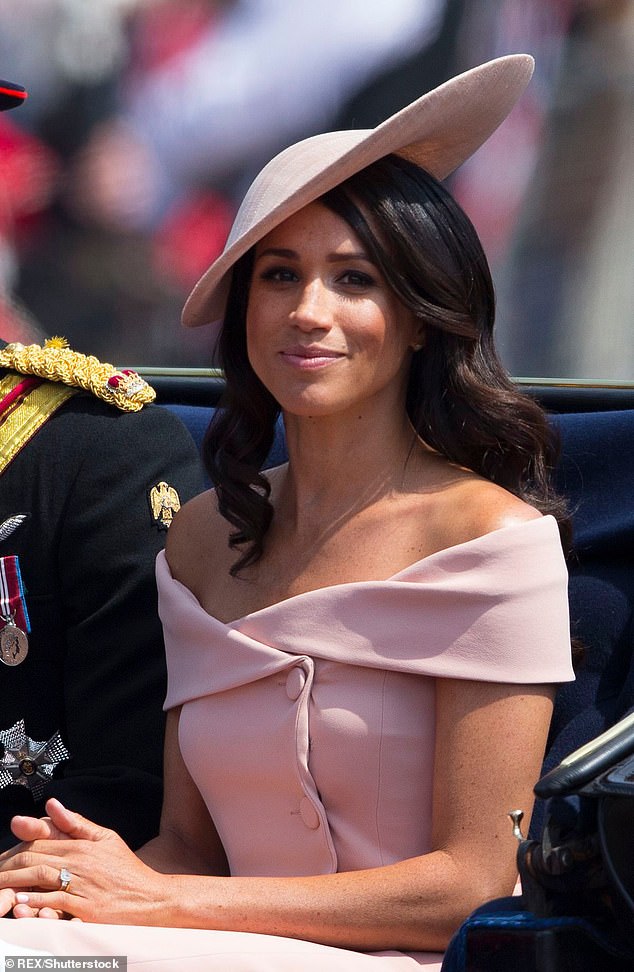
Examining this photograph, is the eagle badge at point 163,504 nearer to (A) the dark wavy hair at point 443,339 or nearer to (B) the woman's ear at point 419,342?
(A) the dark wavy hair at point 443,339

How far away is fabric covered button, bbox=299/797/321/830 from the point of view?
73.6 inches

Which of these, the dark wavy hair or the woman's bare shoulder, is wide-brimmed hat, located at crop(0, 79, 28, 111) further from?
the woman's bare shoulder

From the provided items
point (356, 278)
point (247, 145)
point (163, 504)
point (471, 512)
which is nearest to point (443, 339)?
point (356, 278)

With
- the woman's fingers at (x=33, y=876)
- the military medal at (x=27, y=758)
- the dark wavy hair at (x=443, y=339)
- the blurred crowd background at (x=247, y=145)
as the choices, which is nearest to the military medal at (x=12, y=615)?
the military medal at (x=27, y=758)

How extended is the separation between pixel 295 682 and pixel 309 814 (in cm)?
17

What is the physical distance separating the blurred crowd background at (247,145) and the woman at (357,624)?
68 cm

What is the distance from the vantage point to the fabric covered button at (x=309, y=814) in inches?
73.6

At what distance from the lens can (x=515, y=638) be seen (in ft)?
5.87

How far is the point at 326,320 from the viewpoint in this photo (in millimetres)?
1892

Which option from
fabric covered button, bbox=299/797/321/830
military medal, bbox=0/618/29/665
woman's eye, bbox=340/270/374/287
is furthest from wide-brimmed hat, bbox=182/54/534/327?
fabric covered button, bbox=299/797/321/830

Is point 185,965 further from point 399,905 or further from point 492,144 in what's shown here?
point 492,144

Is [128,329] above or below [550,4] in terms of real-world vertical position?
below

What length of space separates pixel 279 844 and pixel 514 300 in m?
1.22

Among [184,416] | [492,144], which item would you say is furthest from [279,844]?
[492,144]
